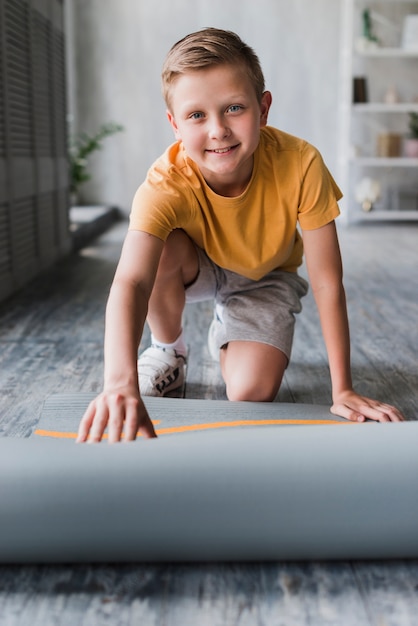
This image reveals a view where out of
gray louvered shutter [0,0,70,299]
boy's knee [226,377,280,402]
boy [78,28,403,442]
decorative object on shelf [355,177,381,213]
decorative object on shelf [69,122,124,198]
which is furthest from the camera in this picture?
decorative object on shelf [355,177,381,213]

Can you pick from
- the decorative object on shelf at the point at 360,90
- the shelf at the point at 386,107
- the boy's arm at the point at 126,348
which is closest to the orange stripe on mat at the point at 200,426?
the boy's arm at the point at 126,348

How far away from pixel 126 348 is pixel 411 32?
5.21 metres

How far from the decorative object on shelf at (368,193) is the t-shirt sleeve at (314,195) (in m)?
4.51

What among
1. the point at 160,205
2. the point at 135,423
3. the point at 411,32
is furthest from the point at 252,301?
the point at 411,32

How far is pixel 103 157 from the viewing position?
6191 mm

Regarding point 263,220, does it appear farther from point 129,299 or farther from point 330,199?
point 129,299

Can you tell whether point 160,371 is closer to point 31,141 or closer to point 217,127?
point 217,127

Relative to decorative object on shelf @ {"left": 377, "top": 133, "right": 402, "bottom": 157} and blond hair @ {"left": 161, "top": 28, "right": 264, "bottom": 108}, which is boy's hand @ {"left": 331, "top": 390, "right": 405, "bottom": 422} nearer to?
blond hair @ {"left": 161, "top": 28, "right": 264, "bottom": 108}

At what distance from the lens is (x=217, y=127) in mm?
1167

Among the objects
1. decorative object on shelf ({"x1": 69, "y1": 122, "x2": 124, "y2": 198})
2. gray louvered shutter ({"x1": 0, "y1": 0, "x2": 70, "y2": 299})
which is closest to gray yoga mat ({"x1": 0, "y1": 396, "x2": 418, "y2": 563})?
gray louvered shutter ({"x1": 0, "y1": 0, "x2": 70, "y2": 299})

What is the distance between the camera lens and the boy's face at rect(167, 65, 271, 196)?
116 cm

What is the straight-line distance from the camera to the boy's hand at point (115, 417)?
2.97 ft

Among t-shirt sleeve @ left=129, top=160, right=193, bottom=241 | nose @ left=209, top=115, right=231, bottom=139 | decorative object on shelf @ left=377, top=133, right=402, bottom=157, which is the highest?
nose @ left=209, top=115, right=231, bottom=139

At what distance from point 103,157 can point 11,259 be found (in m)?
3.60
